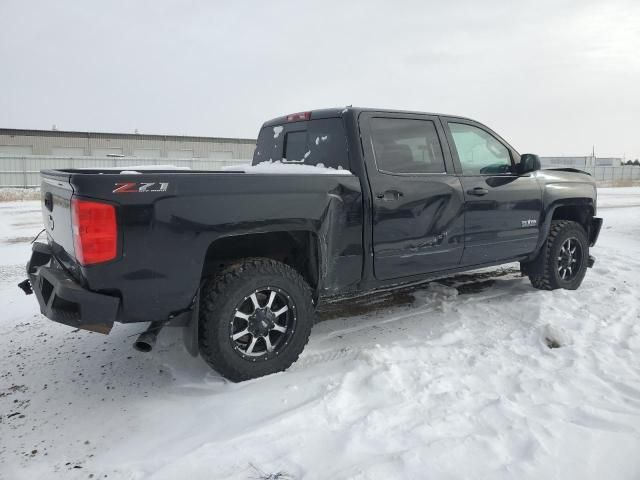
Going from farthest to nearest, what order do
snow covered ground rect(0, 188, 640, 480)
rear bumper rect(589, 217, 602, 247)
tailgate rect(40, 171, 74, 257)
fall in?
1. rear bumper rect(589, 217, 602, 247)
2. tailgate rect(40, 171, 74, 257)
3. snow covered ground rect(0, 188, 640, 480)

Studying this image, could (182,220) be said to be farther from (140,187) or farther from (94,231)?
(94,231)

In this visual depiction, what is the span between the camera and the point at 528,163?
4660 mm

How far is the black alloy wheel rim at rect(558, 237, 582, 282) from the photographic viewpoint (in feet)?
17.2

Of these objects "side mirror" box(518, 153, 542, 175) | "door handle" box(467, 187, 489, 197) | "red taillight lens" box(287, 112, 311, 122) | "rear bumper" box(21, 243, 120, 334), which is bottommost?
"rear bumper" box(21, 243, 120, 334)

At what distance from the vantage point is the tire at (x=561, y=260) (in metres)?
5.10

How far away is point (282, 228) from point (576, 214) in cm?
403

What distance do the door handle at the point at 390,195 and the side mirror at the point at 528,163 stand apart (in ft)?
5.59

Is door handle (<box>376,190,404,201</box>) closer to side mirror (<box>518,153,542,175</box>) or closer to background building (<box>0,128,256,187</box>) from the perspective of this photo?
side mirror (<box>518,153,542,175</box>)

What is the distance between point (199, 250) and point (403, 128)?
211cm

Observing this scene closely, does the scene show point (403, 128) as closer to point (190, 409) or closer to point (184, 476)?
point (190, 409)

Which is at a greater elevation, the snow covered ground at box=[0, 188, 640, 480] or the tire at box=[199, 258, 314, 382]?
the tire at box=[199, 258, 314, 382]

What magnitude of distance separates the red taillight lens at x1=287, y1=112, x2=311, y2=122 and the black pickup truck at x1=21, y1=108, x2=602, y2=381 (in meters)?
0.02

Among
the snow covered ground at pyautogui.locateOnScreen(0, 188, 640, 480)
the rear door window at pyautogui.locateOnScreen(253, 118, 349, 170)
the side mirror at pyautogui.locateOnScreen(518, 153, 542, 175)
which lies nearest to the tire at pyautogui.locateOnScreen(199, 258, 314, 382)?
the snow covered ground at pyautogui.locateOnScreen(0, 188, 640, 480)

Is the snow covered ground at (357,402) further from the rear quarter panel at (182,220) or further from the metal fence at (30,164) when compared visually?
the metal fence at (30,164)
